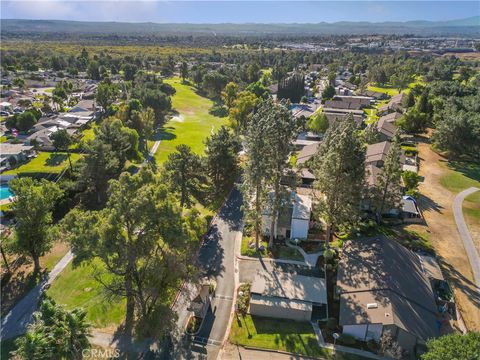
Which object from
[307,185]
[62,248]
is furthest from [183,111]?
[62,248]

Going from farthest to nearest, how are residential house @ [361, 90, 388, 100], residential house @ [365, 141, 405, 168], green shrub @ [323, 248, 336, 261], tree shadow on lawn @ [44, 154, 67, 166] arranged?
residential house @ [361, 90, 388, 100]
tree shadow on lawn @ [44, 154, 67, 166]
residential house @ [365, 141, 405, 168]
green shrub @ [323, 248, 336, 261]

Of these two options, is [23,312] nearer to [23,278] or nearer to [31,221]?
[23,278]

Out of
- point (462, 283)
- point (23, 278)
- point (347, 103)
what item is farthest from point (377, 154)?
point (23, 278)

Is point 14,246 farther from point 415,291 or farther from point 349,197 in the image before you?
point 415,291

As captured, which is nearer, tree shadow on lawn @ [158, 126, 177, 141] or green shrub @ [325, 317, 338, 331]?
green shrub @ [325, 317, 338, 331]

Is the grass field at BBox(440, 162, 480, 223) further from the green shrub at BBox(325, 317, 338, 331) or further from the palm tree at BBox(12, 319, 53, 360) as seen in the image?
the palm tree at BBox(12, 319, 53, 360)

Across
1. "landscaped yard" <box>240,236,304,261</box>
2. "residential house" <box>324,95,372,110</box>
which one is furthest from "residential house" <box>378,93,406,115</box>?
"landscaped yard" <box>240,236,304,261</box>

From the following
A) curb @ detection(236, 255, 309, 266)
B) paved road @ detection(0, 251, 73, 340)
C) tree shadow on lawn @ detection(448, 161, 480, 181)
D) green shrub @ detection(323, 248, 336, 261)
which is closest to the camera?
paved road @ detection(0, 251, 73, 340)
